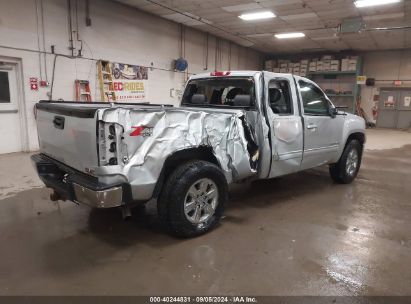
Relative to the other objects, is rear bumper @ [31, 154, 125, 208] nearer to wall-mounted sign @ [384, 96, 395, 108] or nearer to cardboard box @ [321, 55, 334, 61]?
cardboard box @ [321, 55, 334, 61]

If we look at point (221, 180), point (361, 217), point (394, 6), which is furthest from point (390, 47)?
point (221, 180)

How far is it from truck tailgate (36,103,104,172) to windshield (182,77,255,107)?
5.71 ft

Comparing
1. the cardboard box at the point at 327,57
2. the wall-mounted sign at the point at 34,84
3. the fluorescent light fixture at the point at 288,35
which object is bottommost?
the wall-mounted sign at the point at 34,84

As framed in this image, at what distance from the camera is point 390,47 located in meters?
14.6

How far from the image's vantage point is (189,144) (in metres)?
2.78

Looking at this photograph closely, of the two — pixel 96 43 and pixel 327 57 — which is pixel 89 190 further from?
pixel 327 57

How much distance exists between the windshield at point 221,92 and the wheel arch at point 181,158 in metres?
0.79

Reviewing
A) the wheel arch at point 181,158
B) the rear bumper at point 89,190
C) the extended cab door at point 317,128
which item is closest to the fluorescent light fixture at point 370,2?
the extended cab door at point 317,128

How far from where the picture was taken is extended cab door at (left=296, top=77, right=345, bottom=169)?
13.5 feet

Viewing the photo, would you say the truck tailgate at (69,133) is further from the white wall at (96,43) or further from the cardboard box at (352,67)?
the cardboard box at (352,67)

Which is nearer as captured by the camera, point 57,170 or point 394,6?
point 57,170

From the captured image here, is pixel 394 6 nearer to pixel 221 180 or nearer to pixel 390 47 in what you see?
pixel 390 47

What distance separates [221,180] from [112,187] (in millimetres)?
1157

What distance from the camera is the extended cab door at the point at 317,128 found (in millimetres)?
4121
